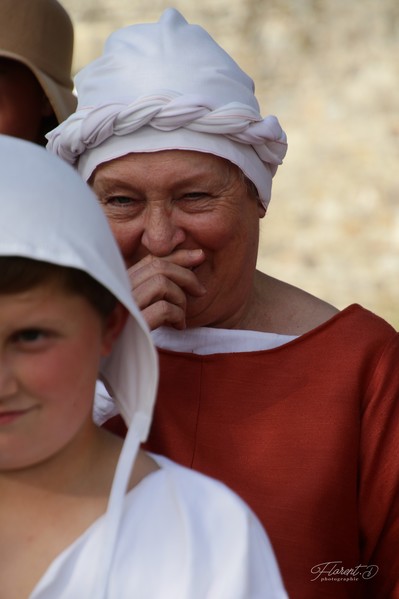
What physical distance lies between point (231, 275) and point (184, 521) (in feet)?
4.28

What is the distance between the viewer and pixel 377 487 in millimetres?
3361

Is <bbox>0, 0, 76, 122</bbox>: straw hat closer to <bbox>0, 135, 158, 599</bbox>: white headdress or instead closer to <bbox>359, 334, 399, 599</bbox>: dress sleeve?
<bbox>359, 334, 399, 599</bbox>: dress sleeve

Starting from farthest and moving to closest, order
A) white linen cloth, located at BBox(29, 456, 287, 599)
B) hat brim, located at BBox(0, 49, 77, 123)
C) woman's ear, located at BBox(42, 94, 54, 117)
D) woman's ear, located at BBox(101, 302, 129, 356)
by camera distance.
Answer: woman's ear, located at BBox(42, 94, 54, 117) → hat brim, located at BBox(0, 49, 77, 123) → woman's ear, located at BBox(101, 302, 129, 356) → white linen cloth, located at BBox(29, 456, 287, 599)

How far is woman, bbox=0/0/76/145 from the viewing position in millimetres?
4172

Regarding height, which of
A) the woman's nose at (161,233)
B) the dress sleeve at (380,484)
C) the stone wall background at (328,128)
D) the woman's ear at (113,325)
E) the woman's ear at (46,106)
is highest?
the woman's ear at (113,325)

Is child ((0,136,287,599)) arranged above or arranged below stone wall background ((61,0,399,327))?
above

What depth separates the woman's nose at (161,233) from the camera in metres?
3.45

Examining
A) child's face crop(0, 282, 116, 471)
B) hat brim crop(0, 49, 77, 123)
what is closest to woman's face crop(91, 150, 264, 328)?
hat brim crop(0, 49, 77, 123)

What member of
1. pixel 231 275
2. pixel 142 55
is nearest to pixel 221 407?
pixel 231 275

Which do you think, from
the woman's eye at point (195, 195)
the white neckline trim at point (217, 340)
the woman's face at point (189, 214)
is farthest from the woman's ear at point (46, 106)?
the white neckline trim at point (217, 340)

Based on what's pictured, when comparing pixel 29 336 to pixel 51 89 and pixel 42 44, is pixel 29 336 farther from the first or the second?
pixel 42 44

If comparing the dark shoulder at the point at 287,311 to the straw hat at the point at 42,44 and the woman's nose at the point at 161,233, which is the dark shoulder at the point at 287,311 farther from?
the straw hat at the point at 42,44

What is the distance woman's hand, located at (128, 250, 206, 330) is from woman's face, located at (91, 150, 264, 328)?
4cm

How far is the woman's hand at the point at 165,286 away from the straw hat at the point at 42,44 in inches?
36.6
